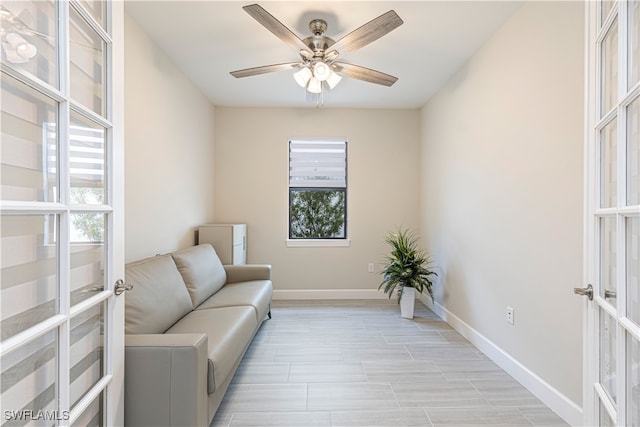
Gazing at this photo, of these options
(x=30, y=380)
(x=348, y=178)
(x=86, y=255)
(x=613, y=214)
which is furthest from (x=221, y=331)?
(x=348, y=178)

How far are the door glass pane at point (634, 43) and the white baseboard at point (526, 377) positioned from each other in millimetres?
1747

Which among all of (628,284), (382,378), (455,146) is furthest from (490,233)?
(628,284)

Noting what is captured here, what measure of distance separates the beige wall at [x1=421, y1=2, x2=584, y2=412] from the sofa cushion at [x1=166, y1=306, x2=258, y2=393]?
1.96 metres

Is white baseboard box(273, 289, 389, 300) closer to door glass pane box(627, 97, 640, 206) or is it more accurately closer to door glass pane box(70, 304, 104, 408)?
door glass pane box(70, 304, 104, 408)

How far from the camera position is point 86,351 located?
118cm

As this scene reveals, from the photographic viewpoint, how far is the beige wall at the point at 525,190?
182 cm

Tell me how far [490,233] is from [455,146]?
110 centimetres

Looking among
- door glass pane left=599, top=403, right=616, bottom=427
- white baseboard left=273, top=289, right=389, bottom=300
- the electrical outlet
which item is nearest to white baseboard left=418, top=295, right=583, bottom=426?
the electrical outlet

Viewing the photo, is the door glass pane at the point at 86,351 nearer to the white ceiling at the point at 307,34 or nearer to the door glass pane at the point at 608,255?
the door glass pane at the point at 608,255

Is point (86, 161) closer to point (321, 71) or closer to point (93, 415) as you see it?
point (93, 415)

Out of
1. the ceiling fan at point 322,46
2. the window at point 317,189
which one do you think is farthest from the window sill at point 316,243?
the ceiling fan at point 322,46

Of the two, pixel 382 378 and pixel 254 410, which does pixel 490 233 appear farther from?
pixel 254 410

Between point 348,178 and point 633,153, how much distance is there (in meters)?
3.60

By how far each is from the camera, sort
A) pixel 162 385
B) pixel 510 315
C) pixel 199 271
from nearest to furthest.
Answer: pixel 162 385, pixel 510 315, pixel 199 271
